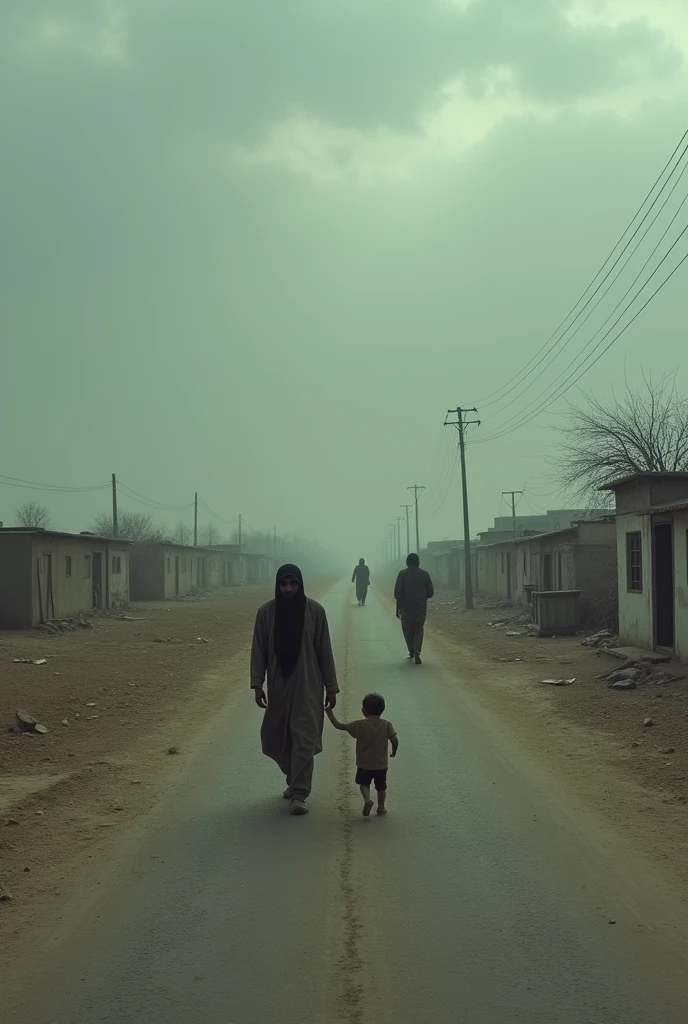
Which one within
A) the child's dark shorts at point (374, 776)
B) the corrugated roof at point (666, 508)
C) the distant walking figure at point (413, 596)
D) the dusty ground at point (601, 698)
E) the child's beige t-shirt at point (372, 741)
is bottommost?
the dusty ground at point (601, 698)

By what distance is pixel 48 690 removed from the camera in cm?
1569

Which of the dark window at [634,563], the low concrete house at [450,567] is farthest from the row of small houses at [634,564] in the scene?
the low concrete house at [450,567]

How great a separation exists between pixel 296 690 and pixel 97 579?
3089 centimetres

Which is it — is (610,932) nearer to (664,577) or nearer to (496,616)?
(664,577)

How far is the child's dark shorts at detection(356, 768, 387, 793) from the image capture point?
755cm

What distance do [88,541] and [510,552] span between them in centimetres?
1671

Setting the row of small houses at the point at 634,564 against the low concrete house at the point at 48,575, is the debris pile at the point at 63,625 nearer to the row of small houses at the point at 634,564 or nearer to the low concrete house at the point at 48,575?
the low concrete house at the point at 48,575

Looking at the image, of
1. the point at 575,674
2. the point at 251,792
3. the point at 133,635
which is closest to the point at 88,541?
the point at 133,635

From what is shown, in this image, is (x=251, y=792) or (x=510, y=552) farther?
(x=510, y=552)

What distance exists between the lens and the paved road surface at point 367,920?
4164mm

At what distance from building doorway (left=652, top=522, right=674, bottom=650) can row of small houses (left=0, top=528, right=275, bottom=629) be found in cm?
1778

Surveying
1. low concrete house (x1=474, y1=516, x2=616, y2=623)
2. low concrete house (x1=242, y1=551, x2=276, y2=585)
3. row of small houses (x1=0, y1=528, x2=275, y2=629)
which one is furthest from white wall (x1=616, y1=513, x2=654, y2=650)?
low concrete house (x1=242, y1=551, x2=276, y2=585)

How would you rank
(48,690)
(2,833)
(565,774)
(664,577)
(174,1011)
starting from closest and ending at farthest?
(174,1011) → (2,833) → (565,774) → (48,690) → (664,577)

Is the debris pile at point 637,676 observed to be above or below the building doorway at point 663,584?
below
